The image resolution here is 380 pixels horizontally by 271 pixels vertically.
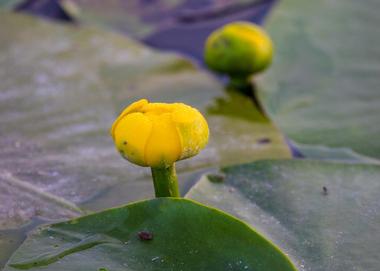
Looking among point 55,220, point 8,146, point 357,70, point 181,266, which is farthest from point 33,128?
point 357,70

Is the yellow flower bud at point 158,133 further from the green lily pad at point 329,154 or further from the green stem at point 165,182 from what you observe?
the green lily pad at point 329,154

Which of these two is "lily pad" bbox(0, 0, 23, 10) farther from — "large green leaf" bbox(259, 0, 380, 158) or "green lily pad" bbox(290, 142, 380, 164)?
"green lily pad" bbox(290, 142, 380, 164)

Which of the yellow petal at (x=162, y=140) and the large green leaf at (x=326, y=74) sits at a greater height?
the yellow petal at (x=162, y=140)

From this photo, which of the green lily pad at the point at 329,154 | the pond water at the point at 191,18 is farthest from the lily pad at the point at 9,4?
the green lily pad at the point at 329,154

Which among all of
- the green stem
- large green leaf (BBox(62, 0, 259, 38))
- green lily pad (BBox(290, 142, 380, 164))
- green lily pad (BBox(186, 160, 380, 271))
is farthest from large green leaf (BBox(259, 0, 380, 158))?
the green stem

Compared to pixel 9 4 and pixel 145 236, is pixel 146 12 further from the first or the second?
pixel 145 236

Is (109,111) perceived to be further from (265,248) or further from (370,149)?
(265,248)

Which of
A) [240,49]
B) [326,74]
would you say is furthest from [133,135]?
[326,74]
